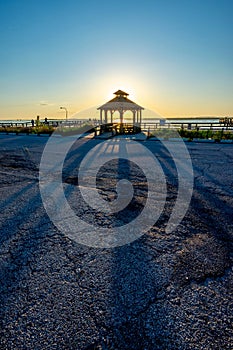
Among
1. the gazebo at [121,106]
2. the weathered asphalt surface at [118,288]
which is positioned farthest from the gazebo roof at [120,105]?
the weathered asphalt surface at [118,288]

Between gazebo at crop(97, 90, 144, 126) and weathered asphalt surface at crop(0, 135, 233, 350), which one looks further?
gazebo at crop(97, 90, 144, 126)

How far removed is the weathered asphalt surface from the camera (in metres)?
1.69

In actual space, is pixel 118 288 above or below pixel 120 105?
below

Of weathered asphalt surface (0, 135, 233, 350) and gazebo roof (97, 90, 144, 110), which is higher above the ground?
gazebo roof (97, 90, 144, 110)

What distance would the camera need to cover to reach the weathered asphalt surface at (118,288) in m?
1.69

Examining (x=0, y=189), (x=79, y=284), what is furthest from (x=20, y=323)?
(x=0, y=189)

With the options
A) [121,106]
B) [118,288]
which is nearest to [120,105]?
[121,106]

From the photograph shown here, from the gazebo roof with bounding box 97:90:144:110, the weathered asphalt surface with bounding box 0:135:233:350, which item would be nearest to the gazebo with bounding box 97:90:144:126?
the gazebo roof with bounding box 97:90:144:110

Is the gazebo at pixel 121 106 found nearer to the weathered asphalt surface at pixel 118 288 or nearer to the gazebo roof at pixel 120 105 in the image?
the gazebo roof at pixel 120 105

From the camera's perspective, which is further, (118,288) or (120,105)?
(120,105)

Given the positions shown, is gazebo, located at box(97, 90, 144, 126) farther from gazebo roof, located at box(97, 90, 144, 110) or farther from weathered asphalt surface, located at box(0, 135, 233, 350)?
weathered asphalt surface, located at box(0, 135, 233, 350)

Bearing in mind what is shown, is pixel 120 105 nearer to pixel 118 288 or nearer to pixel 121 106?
pixel 121 106

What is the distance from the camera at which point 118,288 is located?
2154 mm

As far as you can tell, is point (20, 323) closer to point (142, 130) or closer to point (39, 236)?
point (39, 236)
